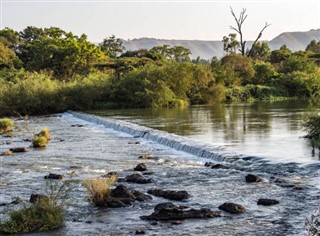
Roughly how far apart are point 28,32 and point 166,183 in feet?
310

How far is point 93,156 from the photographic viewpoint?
2133cm

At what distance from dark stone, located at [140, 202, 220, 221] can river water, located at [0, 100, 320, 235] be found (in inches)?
10.5

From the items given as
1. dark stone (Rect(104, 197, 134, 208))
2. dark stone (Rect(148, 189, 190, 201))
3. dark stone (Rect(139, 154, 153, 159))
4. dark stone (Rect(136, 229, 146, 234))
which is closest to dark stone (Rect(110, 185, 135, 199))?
dark stone (Rect(104, 197, 134, 208))

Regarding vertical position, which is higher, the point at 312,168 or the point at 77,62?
the point at 77,62

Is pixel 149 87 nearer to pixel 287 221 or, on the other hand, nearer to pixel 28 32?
pixel 287 221

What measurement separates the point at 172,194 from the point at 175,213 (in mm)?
1619

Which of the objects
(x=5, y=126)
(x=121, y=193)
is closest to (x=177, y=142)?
(x=121, y=193)

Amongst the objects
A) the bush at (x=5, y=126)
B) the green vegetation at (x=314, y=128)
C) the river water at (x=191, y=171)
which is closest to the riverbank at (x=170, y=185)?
the river water at (x=191, y=171)

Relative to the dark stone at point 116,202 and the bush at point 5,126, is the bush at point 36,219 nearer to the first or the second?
the dark stone at point 116,202

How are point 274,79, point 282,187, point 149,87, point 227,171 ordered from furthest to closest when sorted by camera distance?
point 274,79 < point 149,87 < point 227,171 < point 282,187

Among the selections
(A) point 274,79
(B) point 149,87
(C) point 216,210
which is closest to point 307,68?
(A) point 274,79

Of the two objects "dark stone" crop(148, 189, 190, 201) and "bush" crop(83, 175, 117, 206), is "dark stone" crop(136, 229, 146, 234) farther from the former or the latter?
"dark stone" crop(148, 189, 190, 201)

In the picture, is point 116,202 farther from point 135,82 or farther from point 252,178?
point 135,82

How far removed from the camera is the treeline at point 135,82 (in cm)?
5000
